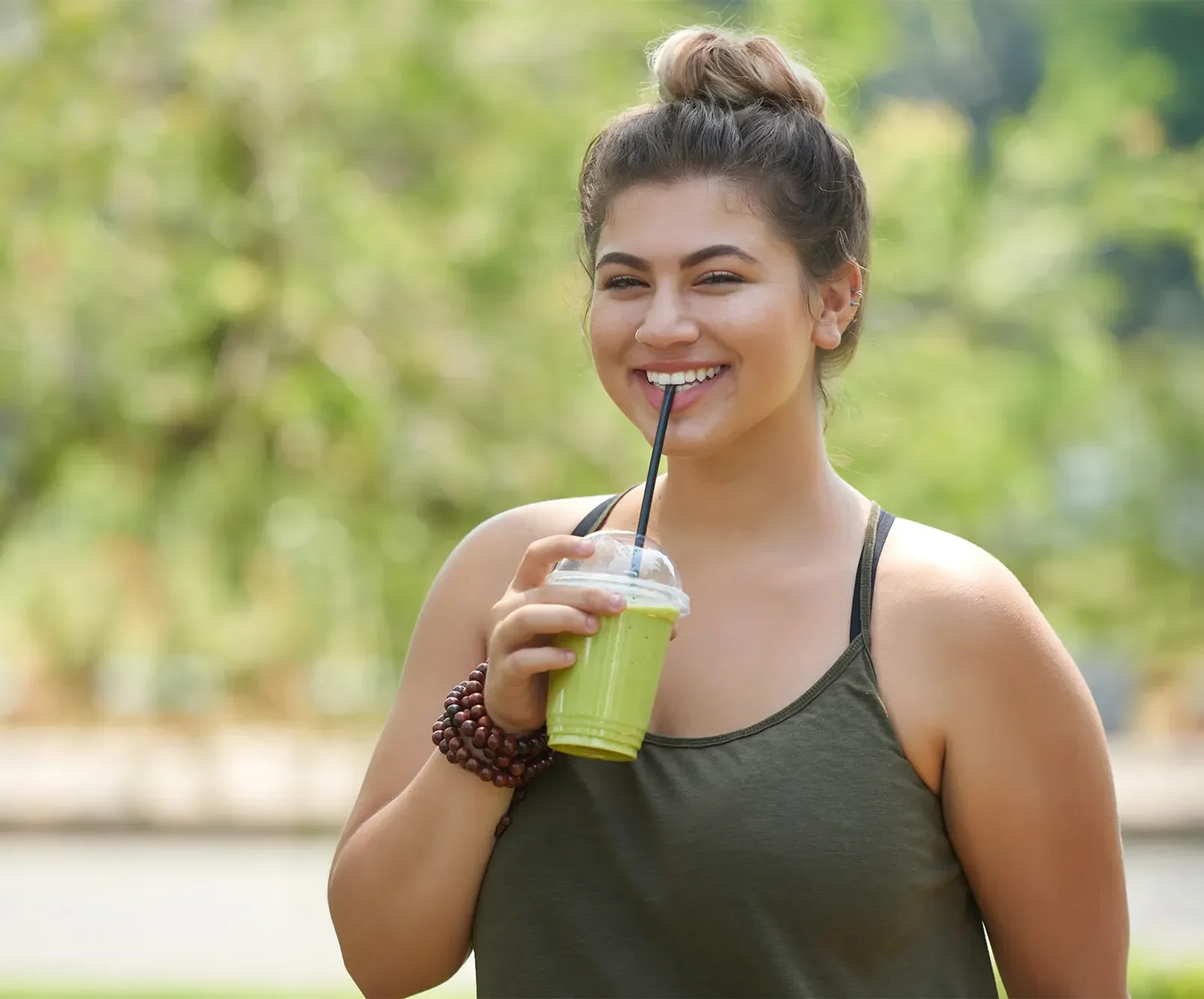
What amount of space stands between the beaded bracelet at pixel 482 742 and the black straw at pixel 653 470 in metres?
0.20

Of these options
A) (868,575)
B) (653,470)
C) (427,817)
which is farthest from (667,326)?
(427,817)

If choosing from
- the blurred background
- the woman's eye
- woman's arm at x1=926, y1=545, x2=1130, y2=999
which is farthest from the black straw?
the blurred background

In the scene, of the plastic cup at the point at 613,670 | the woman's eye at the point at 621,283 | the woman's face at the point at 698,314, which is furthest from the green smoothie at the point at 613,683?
the woman's eye at the point at 621,283

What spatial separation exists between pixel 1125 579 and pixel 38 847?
6647 mm

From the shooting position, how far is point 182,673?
25.2ft

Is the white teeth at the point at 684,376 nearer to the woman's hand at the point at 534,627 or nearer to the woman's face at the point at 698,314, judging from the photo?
the woman's face at the point at 698,314

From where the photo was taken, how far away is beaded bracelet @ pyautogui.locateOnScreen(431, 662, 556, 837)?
1.72 metres

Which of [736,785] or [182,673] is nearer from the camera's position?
[736,785]

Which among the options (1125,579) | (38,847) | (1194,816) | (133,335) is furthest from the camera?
(1194,816)

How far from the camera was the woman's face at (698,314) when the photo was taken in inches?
70.1

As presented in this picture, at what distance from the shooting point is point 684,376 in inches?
70.4

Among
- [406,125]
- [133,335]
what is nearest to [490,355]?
[406,125]

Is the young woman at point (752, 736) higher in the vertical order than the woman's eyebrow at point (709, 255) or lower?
lower

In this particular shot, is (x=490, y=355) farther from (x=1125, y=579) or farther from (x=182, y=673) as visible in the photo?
(x=1125, y=579)
